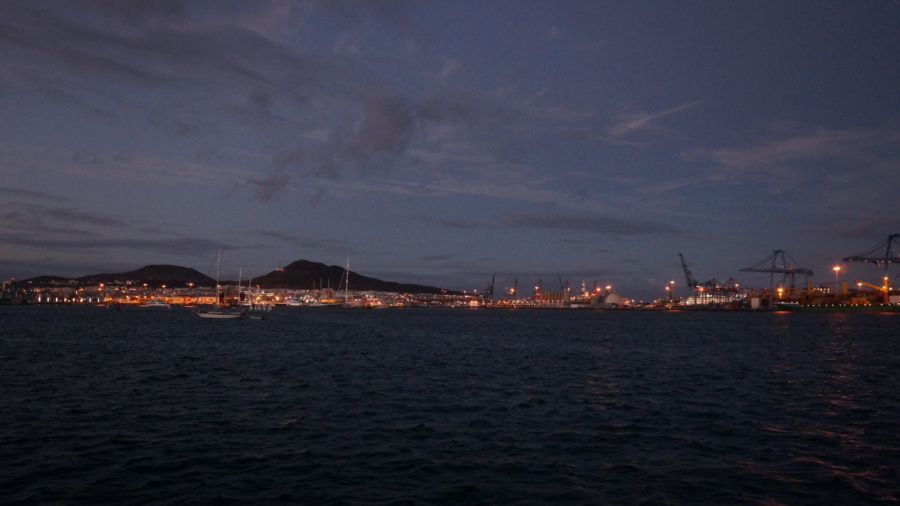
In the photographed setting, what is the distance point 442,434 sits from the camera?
1695 centimetres

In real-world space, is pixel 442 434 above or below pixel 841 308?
below

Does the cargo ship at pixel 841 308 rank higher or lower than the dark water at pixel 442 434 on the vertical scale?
higher

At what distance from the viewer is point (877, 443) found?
53.3ft

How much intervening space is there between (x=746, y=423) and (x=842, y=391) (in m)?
9.98

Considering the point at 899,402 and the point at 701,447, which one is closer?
the point at 701,447

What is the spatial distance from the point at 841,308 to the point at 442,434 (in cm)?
19673

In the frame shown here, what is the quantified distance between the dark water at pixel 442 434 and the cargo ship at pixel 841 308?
164m

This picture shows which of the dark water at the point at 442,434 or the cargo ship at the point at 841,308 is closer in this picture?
the dark water at the point at 442,434

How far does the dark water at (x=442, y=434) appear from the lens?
1199 centimetres

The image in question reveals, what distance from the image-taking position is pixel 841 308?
17850 centimetres

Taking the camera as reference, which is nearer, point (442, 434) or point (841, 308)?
point (442, 434)

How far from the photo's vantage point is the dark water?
39.3ft

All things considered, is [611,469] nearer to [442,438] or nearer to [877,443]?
[442,438]

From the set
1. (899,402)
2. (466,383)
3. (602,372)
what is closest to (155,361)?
(466,383)
